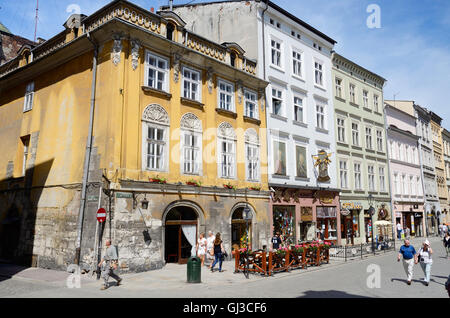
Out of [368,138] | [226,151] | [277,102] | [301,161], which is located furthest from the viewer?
[368,138]

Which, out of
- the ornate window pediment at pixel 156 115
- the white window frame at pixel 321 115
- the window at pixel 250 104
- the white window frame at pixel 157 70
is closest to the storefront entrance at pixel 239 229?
the window at pixel 250 104

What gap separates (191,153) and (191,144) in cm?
45

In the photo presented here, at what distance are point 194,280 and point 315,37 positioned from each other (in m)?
22.5

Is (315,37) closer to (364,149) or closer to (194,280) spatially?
(364,149)

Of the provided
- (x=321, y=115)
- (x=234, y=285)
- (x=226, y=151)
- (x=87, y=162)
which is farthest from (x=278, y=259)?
(x=321, y=115)

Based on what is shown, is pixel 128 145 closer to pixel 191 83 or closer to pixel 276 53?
pixel 191 83

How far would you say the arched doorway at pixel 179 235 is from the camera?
18.0 metres

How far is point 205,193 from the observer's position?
19188 mm

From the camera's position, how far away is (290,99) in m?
26.3

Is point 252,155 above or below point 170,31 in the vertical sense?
below

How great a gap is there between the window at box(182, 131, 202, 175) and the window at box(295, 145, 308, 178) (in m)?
8.93

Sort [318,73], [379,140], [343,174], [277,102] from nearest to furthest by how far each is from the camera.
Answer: [277,102] < [318,73] < [343,174] < [379,140]

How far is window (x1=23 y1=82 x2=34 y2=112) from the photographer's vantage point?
70.3 ft

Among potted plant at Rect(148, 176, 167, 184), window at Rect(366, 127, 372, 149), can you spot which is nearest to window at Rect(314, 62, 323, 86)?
window at Rect(366, 127, 372, 149)
